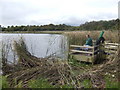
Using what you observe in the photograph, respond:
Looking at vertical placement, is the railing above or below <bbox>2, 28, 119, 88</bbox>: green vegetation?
above

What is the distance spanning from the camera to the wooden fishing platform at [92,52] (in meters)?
6.71

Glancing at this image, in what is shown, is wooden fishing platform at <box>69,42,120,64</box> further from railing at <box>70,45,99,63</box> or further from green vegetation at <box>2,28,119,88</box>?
green vegetation at <box>2,28,119,88</box>

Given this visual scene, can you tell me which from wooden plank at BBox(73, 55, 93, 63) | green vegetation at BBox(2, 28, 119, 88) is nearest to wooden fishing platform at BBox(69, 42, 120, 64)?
wooden plank at BBox(73, 55, 93, 63)

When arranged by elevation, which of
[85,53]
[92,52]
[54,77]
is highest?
[92,52]

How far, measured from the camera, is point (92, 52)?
674cm

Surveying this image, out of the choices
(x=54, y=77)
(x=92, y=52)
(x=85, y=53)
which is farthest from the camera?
(x=85, y=53)

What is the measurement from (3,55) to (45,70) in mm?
1736

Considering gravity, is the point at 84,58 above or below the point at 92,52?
below

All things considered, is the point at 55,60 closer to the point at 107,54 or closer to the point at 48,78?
the point at 48,78

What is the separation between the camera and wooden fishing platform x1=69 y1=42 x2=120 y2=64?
6715mm

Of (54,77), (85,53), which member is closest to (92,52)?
(85,53)

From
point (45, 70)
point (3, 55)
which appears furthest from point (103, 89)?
point (3, 55)

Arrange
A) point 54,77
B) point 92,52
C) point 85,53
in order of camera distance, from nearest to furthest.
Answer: point 54,77 → point 92,52 → point 85,53

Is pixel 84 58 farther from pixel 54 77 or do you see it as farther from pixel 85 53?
pixel 54 77
